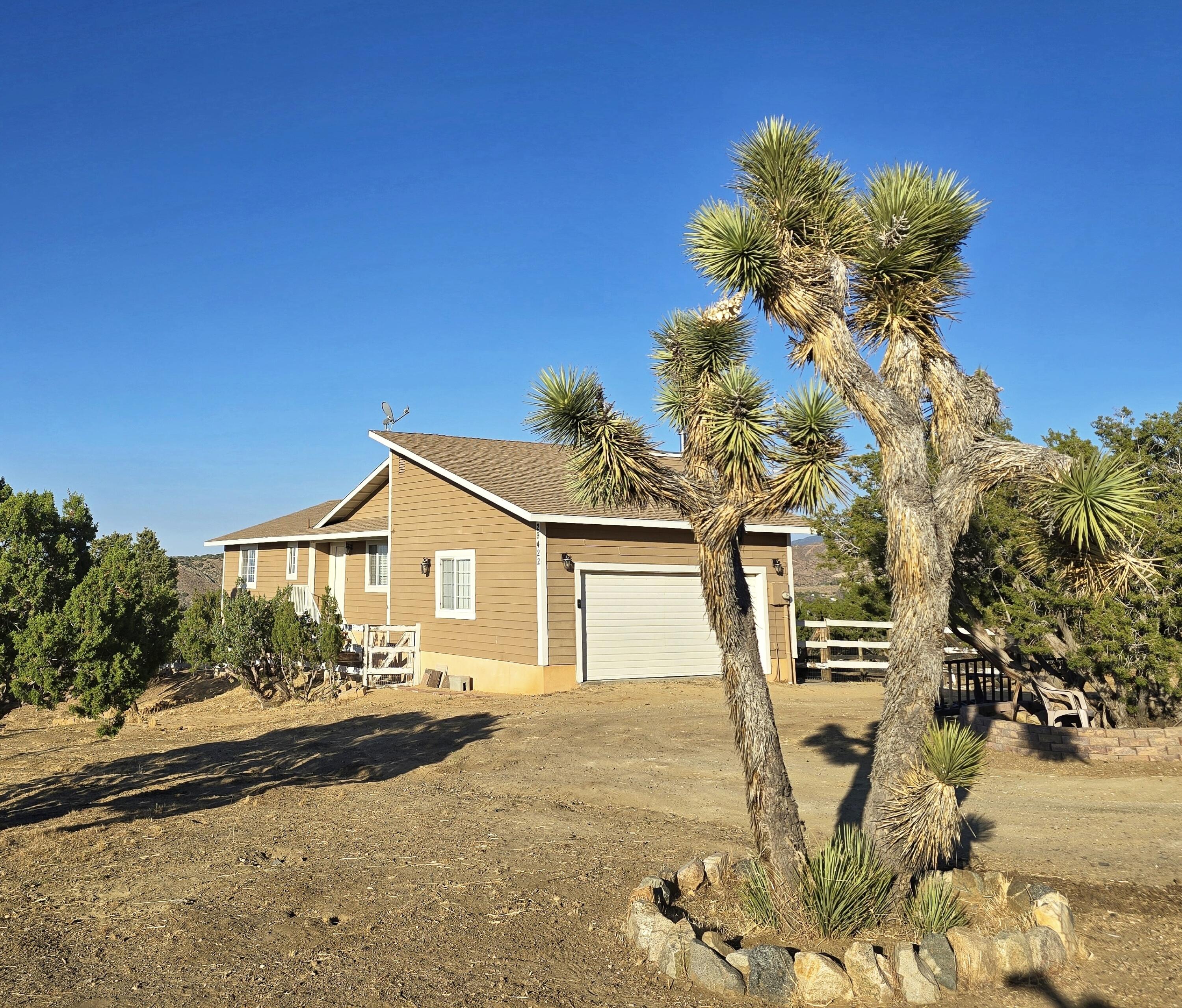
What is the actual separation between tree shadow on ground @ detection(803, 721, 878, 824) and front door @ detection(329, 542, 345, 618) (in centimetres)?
1544

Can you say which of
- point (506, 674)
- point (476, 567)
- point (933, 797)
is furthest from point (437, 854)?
point (476, 567)

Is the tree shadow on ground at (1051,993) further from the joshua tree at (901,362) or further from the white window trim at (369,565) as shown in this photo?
the white window trim at (369,565)

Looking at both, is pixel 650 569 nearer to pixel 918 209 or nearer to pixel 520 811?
pixel 520 811

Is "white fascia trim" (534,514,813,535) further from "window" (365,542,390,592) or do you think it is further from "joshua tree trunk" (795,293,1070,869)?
"joshua tree trunk" (795,293,1070,869)

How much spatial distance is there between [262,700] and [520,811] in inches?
440

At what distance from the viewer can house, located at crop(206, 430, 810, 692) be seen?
17.1m

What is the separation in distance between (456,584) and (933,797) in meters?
15.2

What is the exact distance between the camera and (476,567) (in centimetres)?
1869

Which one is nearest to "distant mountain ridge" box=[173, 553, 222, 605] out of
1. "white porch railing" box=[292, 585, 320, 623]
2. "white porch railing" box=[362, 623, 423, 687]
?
"white porch railing" box=[292, 585, 320, 623]

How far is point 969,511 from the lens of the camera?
18.2ft

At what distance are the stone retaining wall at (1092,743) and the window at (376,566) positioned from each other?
15.8 m

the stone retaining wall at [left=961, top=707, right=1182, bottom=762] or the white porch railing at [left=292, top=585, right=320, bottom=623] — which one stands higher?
the white porch railing at [left=292, top=585, right=320, bottom=623]

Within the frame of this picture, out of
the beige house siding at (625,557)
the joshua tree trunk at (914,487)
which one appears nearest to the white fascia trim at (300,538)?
the beige house siding at (625,557)

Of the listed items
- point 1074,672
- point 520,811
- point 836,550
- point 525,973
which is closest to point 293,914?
point 525,973
